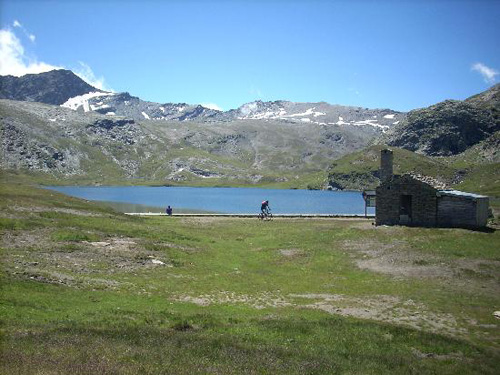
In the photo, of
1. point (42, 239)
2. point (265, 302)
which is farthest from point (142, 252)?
point (265, 302)

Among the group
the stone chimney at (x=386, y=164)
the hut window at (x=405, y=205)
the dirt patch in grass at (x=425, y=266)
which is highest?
the stone chimney at (x=386, y=164)

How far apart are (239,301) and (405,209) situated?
4791 cm

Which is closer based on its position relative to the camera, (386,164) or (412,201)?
(412,201)

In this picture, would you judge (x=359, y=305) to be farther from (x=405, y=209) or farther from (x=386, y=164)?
(x=386, y=164)

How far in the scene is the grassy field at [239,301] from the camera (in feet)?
55.9

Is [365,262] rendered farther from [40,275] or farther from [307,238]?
[40,275]

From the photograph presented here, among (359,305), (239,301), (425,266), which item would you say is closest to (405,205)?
(425,266)

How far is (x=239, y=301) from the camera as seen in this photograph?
2980 cm

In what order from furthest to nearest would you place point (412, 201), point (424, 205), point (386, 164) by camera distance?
point (386, 164), point (412, 201), point (424, 205)

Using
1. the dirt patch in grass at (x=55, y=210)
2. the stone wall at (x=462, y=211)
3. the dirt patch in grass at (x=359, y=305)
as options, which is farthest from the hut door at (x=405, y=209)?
the dirt patch in grass at (x=55, y=210)

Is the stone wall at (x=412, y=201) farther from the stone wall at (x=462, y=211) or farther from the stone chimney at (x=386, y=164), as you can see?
the stone chimney at (x=386, y=164)

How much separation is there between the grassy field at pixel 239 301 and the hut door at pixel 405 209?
8.43m

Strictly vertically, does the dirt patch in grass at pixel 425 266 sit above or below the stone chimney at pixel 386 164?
below

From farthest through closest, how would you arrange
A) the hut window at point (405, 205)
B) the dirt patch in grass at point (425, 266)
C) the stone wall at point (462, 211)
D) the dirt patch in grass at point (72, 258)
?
the hut window at point (405, 205)
the stone wall at point (462, 211)
the dirt patch in grass at point (425, 266)
the dirt patch in grass at point (72, 258)
